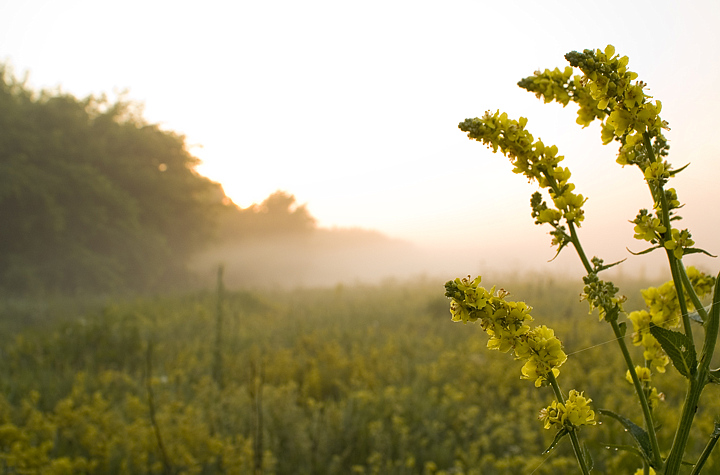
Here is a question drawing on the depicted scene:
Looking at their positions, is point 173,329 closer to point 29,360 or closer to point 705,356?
point 29,360

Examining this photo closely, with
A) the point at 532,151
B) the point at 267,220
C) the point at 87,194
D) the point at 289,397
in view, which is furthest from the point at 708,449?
Answer: the point at 267,220

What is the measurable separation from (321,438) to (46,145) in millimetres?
11224

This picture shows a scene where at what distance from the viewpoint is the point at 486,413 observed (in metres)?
4.05

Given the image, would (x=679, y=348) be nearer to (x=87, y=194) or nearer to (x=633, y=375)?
(x=633, y=375)

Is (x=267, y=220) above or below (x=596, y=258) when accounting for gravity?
above

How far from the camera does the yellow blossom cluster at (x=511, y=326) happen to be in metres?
0.87

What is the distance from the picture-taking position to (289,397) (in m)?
3.98

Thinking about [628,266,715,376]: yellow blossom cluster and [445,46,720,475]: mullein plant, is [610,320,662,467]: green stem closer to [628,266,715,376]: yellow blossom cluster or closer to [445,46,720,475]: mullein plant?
[445,46,720,475]: mullein plant

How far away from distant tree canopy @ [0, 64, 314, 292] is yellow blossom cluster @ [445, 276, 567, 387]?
11983 millimetres

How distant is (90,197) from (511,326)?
13174 mm

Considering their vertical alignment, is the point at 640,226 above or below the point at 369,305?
above

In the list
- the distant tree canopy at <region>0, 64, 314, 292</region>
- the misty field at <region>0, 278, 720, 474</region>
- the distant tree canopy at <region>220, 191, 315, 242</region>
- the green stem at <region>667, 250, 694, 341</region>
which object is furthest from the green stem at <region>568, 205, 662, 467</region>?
the distant tree canopy at <region>220, 191, 315, 242</region>

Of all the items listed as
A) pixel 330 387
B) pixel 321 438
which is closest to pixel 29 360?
pixel 330 387

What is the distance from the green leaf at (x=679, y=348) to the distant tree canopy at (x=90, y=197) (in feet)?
40.1
